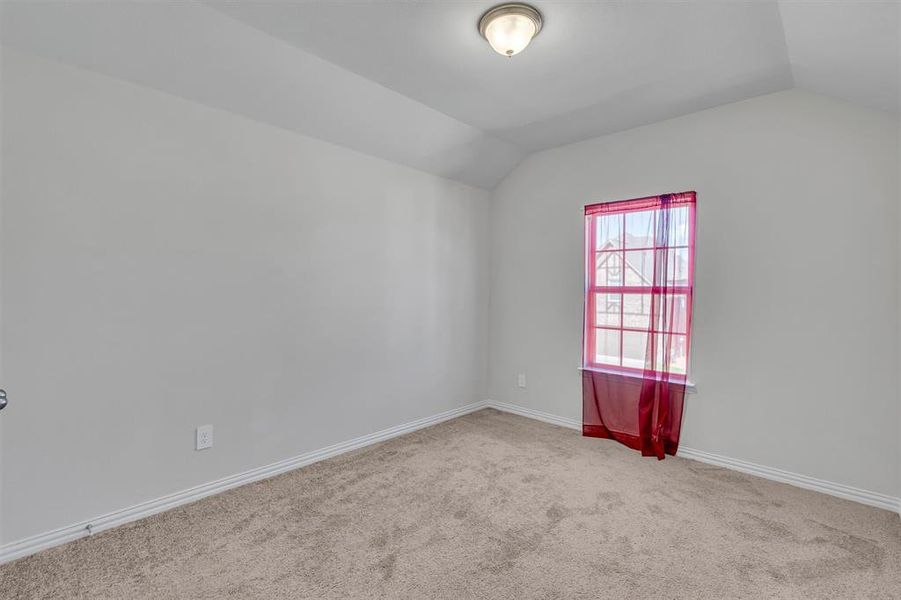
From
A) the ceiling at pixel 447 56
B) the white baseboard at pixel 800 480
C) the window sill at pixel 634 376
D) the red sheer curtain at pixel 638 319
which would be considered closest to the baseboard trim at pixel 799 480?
the white baseboard at pixel 800 480

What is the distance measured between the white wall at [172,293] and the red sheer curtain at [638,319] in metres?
1.59

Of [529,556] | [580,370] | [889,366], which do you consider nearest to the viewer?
[529,556]

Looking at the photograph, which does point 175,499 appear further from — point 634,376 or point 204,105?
point 634,376

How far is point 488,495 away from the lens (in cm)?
253

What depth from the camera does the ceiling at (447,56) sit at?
1917 mm

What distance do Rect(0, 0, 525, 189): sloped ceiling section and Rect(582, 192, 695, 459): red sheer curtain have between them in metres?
1.46

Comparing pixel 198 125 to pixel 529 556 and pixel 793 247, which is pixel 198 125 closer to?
pixel 529 556

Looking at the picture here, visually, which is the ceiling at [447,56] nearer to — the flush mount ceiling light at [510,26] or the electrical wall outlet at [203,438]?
the flush mount ceiling light at [510,26]

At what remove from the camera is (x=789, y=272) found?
2.73 metres

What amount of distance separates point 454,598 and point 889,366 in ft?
8.74

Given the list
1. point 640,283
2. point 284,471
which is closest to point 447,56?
point 640,283

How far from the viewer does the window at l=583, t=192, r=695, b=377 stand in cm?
314

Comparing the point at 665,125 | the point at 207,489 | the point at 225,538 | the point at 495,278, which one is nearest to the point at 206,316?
the point at 207,489

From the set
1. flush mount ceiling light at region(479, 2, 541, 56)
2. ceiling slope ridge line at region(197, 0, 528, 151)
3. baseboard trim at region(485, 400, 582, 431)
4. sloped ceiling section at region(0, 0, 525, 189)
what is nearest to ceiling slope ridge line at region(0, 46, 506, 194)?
sloped ceiling section at region(0, 0, 525, 189)
